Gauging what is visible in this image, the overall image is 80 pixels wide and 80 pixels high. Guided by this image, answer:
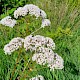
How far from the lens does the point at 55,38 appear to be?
12.5 ft

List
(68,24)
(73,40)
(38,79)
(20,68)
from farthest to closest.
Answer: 1. (68,24)
2. (73,40)
3. (20,68)
4. (38,79)

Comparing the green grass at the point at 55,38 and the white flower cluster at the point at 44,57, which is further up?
the white flower cluster at the point at 44,57

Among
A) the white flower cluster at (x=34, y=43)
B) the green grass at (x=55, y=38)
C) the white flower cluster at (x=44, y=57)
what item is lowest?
the green grass at (x=55, y=38)

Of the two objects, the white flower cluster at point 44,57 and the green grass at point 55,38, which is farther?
the green grass at point 55,38

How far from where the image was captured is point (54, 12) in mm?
4367

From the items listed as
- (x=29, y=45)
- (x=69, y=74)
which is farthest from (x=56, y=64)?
(x=69, y=74)

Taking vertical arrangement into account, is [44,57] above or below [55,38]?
above

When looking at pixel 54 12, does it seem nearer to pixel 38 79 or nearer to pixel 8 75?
pixel 8 75

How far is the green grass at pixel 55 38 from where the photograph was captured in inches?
121

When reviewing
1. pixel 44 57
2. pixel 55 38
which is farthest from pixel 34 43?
pixel 55 38

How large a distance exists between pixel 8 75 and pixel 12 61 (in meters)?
0.27

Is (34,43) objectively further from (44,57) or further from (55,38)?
(55,38)

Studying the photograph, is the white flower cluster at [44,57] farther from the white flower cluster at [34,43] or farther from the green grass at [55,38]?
the green grass at [55,38]

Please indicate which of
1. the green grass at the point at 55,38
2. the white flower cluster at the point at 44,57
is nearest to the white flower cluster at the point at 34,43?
the white flower cluster at the point at 44,57
